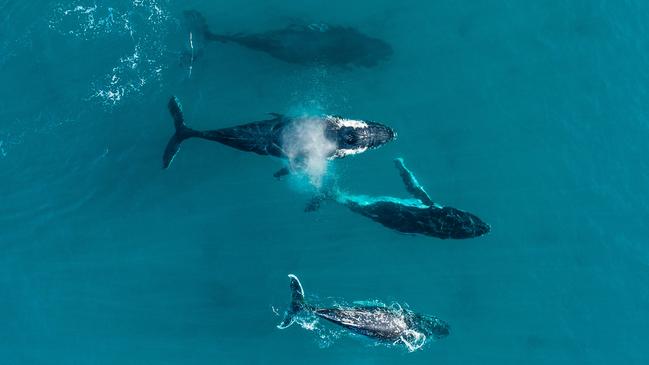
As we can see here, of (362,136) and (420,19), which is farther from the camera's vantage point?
(420,19)

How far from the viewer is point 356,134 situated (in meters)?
30.9

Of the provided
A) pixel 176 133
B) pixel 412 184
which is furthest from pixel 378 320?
pixel 176 133

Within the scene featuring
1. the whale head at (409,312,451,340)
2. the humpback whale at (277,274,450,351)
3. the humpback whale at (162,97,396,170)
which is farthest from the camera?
the humpback whale at (162,97,396,170)

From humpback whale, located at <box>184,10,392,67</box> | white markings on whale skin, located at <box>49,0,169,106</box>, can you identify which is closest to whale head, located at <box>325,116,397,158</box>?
humpback whale, located at <box>184,10,392,67</box>

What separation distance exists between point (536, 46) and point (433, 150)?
773 centimetres

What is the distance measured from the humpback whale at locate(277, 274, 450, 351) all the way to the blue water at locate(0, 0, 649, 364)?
77 centimetres

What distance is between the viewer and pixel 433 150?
32.2m

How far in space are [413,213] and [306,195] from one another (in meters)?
5.40

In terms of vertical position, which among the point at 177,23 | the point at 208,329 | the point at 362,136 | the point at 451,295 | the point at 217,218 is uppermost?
the point at 177,23

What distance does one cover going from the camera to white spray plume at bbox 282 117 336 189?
31266 mm

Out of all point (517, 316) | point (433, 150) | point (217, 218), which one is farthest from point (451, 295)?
point (217, 218)

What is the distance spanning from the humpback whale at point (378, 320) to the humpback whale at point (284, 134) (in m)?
6.53

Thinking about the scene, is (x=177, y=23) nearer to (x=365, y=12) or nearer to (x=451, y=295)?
(x=365, y=12)

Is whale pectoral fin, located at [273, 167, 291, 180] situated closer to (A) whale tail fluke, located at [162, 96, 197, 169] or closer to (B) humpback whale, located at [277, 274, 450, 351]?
(A) whale tail fluke, located at [162, 96, 197, 169]
